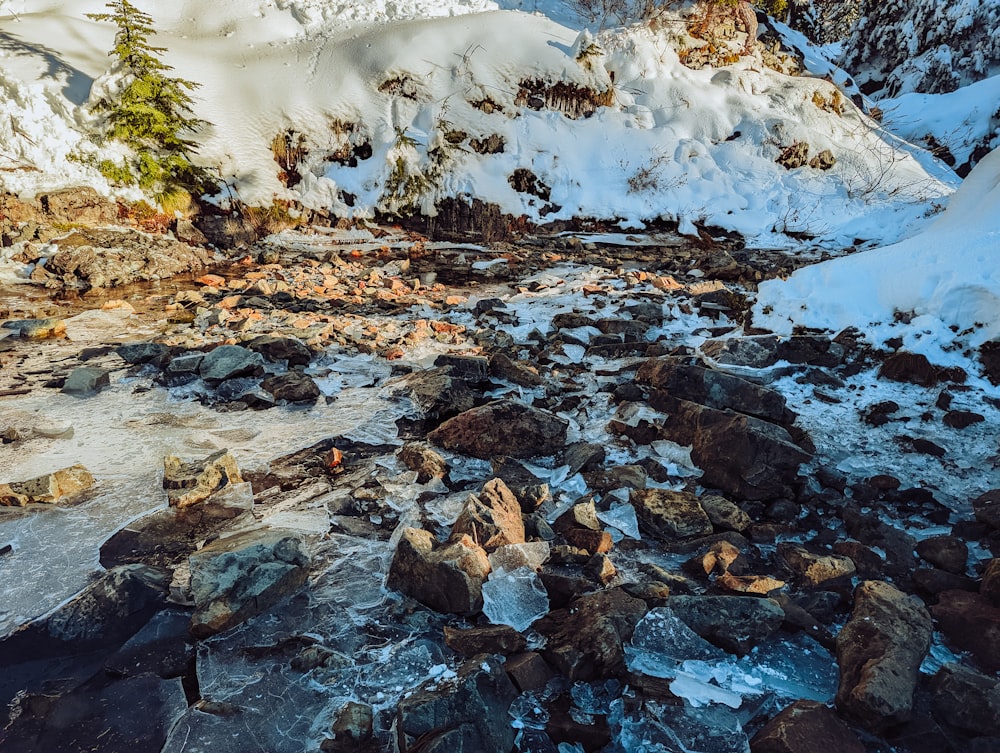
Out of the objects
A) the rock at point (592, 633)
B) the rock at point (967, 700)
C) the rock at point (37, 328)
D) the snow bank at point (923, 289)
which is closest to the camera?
the rock at point (967, 700)

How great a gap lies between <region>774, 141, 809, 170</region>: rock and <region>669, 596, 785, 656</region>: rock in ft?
45.0

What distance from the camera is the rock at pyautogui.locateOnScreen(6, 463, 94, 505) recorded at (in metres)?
3.38

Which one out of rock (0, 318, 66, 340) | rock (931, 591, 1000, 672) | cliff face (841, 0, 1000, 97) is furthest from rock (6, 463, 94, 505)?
cliff face (841, 0, 1000, 97)

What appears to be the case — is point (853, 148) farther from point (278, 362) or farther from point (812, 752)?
point (812, 752)

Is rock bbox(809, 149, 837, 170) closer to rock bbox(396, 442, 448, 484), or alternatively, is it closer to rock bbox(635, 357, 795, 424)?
rock bbox(635, 357, 795, 424)

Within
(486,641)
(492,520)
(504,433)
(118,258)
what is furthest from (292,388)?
(118,258)

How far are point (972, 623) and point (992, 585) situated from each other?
0.24m

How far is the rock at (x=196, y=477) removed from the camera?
11.2 feet

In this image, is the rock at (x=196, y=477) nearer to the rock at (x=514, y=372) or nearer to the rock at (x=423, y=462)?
the rock at (x=423, y=462)

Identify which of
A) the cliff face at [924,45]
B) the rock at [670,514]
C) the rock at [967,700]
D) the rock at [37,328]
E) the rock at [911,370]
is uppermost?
the cliff face at [924,45]

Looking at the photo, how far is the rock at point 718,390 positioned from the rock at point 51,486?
4294mm

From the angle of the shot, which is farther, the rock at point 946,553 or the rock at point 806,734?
the rock at point 946,553

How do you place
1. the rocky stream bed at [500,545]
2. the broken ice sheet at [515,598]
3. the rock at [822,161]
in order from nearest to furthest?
the rocky stream bed at [500,545]
the broken ice sheet at [515,598]
the rock at [822,161]

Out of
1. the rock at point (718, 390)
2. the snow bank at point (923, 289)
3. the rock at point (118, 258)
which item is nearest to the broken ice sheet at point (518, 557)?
the rock at point (718, 390)
